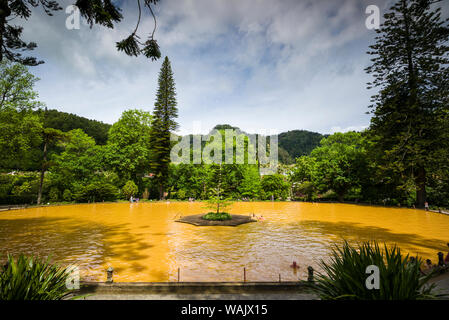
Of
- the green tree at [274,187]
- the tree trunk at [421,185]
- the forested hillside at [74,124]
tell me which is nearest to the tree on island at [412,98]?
the tree trunk at [421,185]

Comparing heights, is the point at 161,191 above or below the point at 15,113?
below

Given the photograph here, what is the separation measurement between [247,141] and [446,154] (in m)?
32.1

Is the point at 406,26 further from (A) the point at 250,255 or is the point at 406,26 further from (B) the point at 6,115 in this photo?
(B) the point at 6,115

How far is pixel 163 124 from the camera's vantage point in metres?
38.3

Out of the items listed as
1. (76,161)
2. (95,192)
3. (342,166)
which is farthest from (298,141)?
(76,161)

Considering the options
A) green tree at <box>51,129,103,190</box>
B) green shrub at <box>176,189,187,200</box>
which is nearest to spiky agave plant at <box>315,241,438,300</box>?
green shrub at <box>176,189,187,200</box>

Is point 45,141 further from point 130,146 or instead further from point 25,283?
point 25,283

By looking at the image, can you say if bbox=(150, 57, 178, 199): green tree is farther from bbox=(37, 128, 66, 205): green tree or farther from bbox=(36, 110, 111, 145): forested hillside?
bbox=(36, 110, 111, 145): forested hillside

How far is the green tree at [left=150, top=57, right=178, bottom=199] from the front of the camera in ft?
119

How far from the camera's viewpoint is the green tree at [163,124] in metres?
36.3

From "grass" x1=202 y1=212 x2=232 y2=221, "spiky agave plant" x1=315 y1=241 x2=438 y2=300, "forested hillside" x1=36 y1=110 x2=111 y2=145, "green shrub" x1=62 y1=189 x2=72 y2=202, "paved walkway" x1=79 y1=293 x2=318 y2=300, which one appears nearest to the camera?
"spiky agave plant" x1=315 y1=241 x2=438 y2=300

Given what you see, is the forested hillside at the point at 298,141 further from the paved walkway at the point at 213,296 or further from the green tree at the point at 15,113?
the paved walkway at the point at 213,296

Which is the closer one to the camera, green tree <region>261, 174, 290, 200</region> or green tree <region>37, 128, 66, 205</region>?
green tree <region>37, 128, 66, 205</region>

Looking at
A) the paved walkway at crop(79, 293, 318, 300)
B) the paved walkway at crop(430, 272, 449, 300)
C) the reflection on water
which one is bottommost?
the reflection on water
